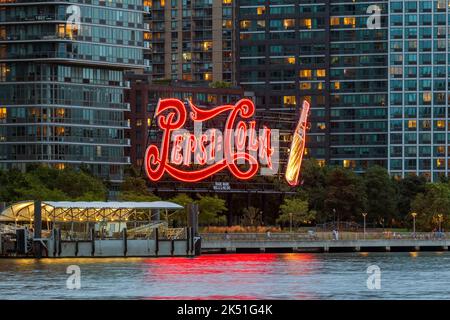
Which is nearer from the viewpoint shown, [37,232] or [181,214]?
[37,232]

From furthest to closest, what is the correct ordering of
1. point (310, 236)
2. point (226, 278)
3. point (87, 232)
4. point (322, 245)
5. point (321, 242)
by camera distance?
1. point (310, 236)
2. point (322, 245)
3. point (321, 242)
4. point (87, 232)
5. point (226, 278)

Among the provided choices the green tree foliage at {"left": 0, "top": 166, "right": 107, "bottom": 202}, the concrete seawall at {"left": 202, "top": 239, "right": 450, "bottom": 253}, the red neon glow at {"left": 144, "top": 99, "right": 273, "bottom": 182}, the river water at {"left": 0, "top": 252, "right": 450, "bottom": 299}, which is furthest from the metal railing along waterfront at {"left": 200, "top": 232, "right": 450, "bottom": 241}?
the green tree foliage at {"left": 0, "top": 166, "right": 107, "bottom": 202}

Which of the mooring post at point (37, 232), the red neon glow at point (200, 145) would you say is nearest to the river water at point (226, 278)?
the mooring post at point (37, 232)

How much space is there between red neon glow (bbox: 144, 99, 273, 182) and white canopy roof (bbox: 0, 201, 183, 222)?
27686 millimetres

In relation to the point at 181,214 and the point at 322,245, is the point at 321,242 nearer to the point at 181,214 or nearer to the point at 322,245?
the point at 322,245

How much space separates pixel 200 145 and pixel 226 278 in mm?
70680

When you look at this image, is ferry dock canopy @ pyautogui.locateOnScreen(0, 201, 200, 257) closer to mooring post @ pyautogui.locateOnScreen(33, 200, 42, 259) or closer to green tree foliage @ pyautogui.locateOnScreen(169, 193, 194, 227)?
mooring post @ pyautogui.locateOnScreen(33, 200, 42, 259)

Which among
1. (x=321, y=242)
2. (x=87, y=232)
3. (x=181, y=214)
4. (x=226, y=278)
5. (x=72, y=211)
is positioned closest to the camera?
(x=226, y=278)

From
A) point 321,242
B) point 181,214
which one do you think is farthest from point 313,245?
point 181,214

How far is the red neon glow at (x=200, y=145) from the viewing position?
631 ft

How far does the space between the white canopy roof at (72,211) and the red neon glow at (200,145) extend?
27686 millimetres

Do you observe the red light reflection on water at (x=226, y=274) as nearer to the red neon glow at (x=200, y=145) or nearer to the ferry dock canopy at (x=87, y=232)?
the ferry dock canopy at (x=87, y=232)

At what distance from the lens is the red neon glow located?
192m

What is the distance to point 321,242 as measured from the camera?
184625 mm
